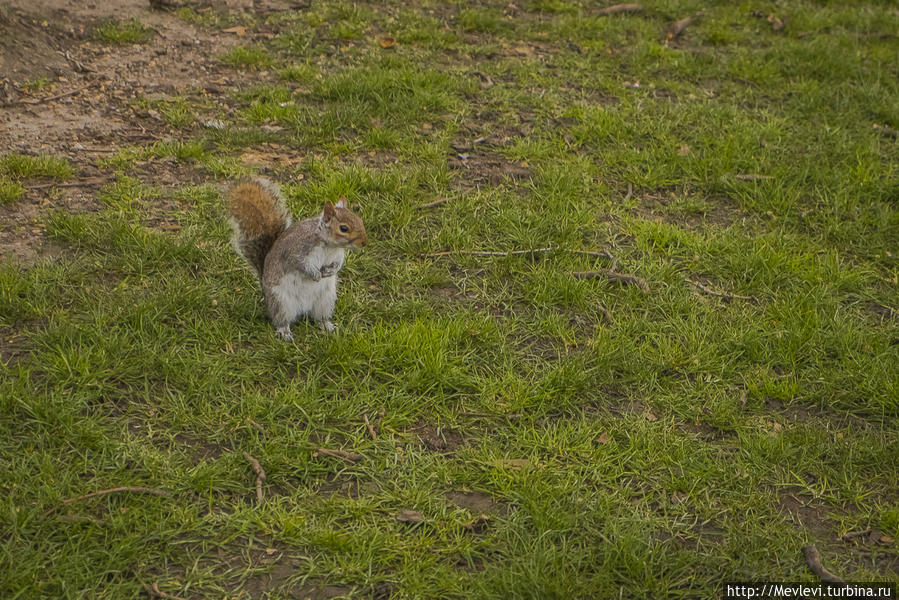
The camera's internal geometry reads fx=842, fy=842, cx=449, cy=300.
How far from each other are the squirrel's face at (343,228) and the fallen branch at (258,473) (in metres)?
0.84

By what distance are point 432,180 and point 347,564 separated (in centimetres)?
234

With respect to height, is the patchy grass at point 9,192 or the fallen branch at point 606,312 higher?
the patchy grass at point 9,192

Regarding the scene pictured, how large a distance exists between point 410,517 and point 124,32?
13.4 feet

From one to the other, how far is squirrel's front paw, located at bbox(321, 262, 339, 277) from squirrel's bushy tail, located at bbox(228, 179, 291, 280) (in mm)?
277

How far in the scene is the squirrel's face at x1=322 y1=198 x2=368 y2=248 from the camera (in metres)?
3.02

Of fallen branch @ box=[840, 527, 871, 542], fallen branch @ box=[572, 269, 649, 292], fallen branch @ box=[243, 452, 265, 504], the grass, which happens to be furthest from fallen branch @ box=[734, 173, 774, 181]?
fallen branch @ box=[243, 452, 265, 504]

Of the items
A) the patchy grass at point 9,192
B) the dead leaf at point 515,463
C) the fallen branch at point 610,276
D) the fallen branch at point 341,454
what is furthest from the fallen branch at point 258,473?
the patchy grass at point 9,192

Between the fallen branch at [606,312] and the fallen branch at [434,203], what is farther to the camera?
the fallen branch at [434,203]

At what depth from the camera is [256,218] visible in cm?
313

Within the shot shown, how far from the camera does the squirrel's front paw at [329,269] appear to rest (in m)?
3.05

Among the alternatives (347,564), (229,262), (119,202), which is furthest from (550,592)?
(119,202)

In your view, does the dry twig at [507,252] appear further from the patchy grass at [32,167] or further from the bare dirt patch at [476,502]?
the patchy grass at [32,167]

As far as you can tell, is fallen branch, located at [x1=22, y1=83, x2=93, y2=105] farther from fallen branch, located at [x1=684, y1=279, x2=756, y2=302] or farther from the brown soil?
fallen branch, located at [x1=684, y1=279, x2=756, y2=302]

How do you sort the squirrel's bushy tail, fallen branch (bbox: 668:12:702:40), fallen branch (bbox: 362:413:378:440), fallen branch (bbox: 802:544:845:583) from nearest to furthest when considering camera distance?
fallen branch (bbox: 802:544:845:583) < fallen branch (bbox: 362:413:378:440) < the squirrel's bushy tail < fallen branch (bbox: 668:12:702:40)
